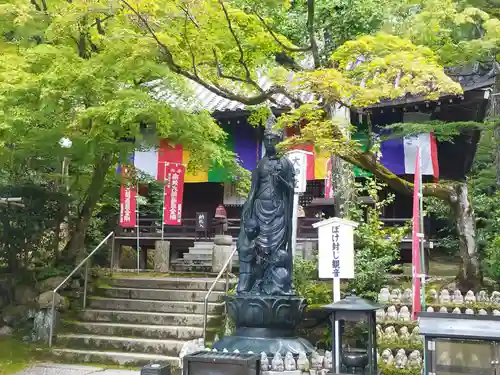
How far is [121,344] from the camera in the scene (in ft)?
37.1

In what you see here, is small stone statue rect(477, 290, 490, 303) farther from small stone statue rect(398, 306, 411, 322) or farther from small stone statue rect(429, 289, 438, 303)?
small stone statue rect(398, 306, 411, 322)

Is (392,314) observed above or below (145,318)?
above

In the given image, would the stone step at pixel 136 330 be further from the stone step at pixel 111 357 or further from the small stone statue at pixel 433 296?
the small stone statue at pixel 433 296

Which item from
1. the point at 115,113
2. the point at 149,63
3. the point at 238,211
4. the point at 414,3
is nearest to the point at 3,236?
the point at 115,113

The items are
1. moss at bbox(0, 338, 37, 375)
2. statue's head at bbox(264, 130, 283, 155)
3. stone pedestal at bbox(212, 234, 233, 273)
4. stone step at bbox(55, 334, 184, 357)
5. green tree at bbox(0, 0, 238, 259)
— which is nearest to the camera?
statue's head at bbox(264, 130, 283, 155)

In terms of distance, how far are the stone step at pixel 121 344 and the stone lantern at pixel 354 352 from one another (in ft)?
13.6

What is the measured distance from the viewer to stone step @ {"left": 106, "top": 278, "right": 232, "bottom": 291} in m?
13.2

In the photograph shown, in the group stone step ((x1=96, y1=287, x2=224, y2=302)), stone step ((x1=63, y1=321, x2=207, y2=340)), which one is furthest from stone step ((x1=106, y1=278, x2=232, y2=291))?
stone step ((x1=63, y1=321, x2=207, y2=340))

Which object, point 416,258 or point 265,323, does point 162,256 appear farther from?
point 416,258

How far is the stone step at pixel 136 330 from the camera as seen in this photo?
1137cm

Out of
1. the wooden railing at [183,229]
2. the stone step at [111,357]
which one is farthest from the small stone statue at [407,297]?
the wooden railing at [183,229]

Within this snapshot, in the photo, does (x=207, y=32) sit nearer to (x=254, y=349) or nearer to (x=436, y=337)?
(x=254, y=349)

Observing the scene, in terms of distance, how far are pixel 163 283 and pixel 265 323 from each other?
4897mm

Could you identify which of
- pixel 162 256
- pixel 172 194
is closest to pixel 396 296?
pixel 172 194
